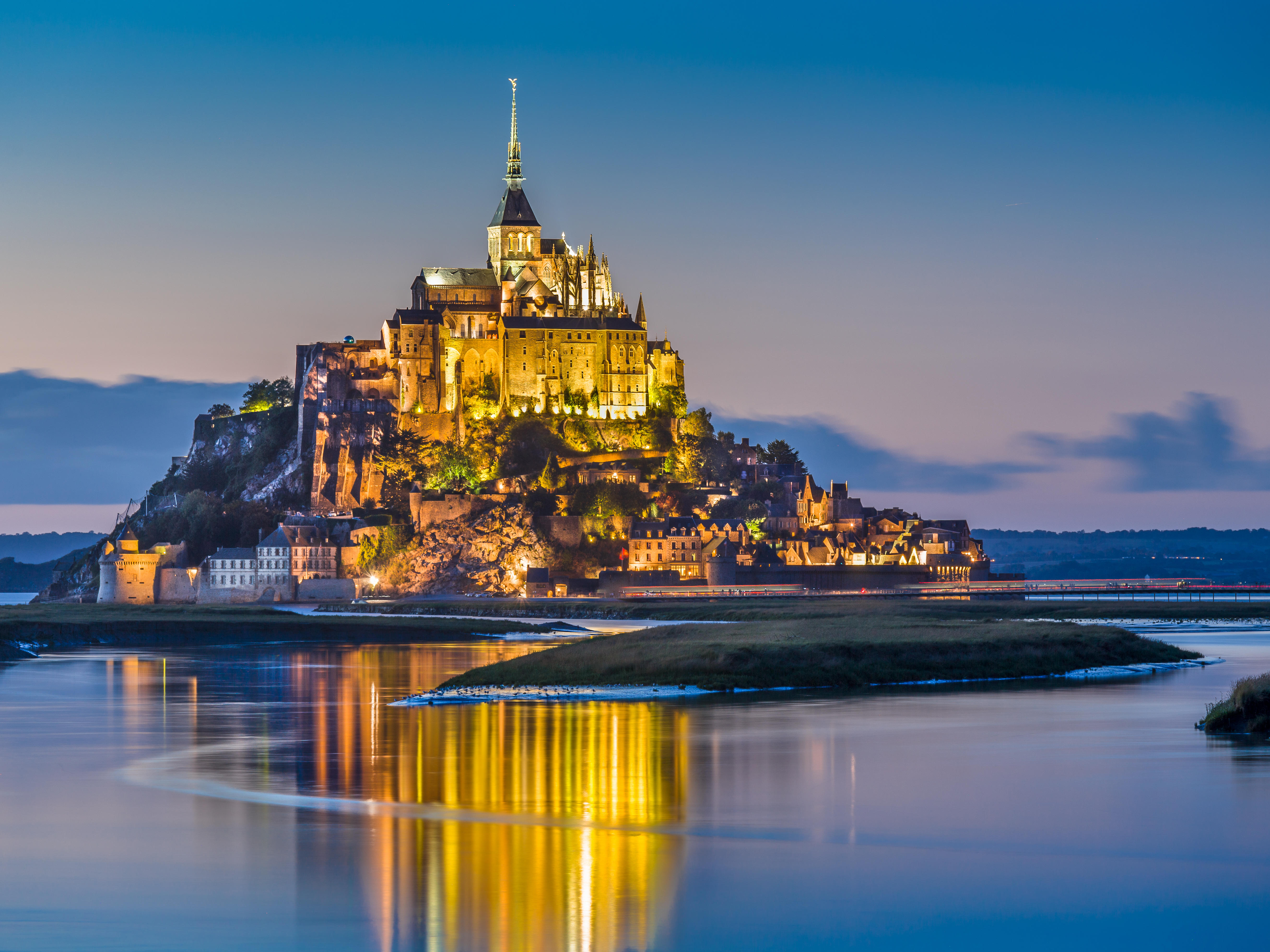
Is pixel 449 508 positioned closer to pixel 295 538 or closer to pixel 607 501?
pixel 295 538

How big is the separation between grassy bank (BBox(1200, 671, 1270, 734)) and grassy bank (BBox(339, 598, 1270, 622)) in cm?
3951

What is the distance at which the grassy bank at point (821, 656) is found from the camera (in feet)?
155

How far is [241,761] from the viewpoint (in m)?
32.9

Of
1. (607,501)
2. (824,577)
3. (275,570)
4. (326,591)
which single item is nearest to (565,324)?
(607,501)

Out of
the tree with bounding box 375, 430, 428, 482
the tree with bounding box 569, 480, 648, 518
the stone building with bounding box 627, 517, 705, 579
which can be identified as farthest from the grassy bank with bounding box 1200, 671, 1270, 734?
the tree with bounding box 375, 430, 428, 482

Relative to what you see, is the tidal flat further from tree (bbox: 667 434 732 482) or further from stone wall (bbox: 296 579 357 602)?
tree (bbox: 667 434 732 482)

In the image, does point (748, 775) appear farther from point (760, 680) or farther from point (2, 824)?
point (760, 680)

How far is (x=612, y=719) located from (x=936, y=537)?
3813 inches

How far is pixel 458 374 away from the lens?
450 ft

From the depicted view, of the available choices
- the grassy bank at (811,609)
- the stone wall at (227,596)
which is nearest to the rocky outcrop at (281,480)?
the stone wall at (227,596)

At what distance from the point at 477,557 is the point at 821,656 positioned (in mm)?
72977

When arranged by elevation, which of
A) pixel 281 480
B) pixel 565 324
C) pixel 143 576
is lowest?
pixel 143 576

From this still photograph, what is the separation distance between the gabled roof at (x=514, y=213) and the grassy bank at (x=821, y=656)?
94623mm

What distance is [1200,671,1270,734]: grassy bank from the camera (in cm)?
3425
